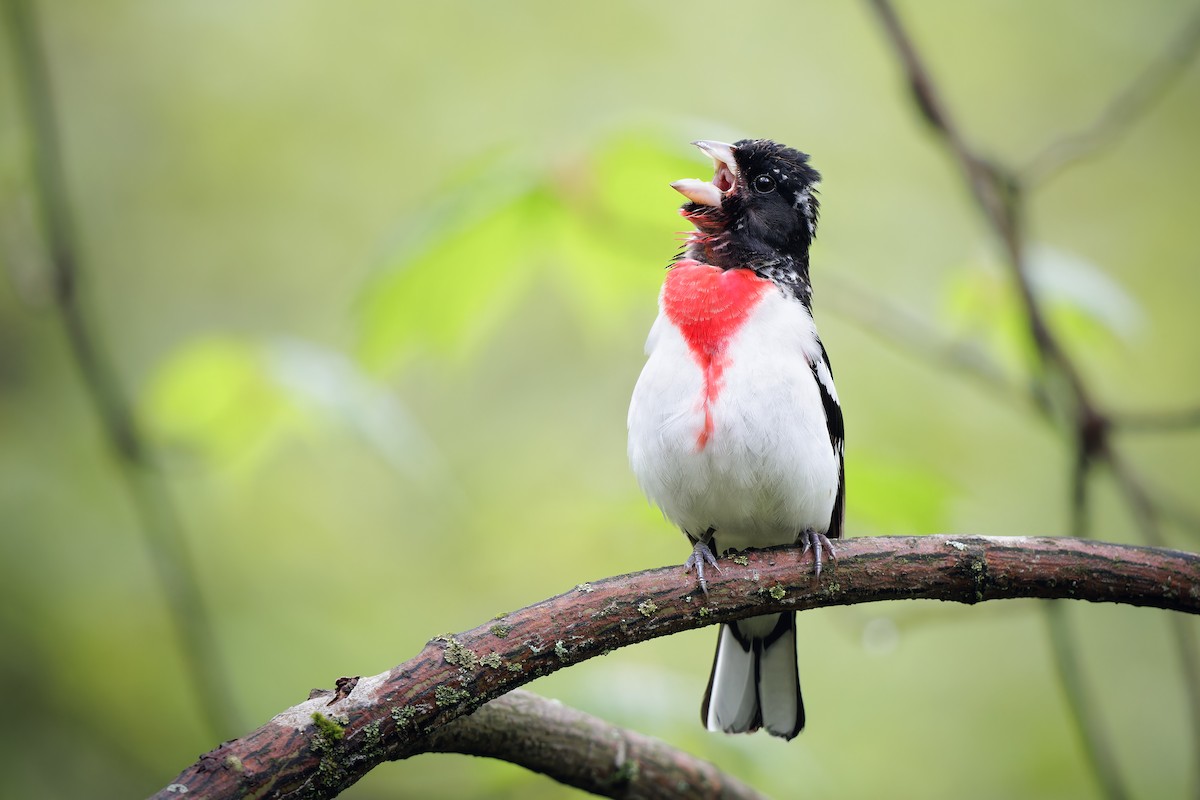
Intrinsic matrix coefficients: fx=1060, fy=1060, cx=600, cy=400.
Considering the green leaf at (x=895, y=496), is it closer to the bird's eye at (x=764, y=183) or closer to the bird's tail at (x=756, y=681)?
the bird's tail at (x=756, y=681)

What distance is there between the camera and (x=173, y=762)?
5.79 meters

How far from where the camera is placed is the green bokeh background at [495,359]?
6023mm

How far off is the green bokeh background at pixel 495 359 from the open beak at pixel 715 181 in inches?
57.9

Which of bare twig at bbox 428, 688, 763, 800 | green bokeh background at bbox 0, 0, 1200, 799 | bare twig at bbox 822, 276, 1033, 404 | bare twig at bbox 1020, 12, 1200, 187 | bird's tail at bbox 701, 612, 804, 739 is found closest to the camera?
bare twig at bbox 428, 688, 763, 800

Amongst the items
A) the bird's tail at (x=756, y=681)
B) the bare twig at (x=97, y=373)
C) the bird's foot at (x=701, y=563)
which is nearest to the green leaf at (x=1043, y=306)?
the bird's tail at (x=756, y=681)

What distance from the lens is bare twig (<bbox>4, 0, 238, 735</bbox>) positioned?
2.91 metres

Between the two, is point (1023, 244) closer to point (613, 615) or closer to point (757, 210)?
point (757, 210)

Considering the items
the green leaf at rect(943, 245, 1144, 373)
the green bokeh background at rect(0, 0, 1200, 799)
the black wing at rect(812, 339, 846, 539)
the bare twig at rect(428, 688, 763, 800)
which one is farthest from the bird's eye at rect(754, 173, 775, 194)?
the bare twig at rect(428, 688, 763, 800)

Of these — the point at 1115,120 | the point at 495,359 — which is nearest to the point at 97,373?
the point at 1115,120

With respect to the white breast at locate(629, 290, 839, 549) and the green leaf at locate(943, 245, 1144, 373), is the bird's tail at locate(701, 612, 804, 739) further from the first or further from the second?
the green leaf at locate(943, 245, 1144, 373)

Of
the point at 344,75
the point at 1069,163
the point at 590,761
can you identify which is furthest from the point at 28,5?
→ the point at 344,75

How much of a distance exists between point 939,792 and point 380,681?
516cm

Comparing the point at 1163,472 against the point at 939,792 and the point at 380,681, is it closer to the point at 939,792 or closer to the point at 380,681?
the point at 939,792

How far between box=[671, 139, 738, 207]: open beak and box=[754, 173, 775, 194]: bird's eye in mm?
72
